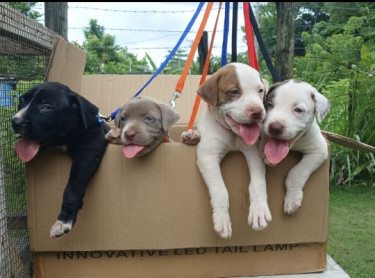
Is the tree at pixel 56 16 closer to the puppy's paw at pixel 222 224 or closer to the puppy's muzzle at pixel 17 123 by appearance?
the puppy's muzzle at pixel 17 123

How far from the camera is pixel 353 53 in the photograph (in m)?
7.66

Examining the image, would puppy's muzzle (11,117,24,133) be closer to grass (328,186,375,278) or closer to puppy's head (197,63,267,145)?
puppy's head (197,63,267,145)

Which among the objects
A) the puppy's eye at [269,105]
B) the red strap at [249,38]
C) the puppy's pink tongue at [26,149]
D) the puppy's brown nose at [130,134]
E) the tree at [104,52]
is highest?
the tree at [104,52]

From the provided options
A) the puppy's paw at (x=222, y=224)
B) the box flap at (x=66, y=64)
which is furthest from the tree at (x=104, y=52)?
the puppy's paw at (x=222, y=224)

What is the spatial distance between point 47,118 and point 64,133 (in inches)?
3.5

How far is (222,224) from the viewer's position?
64.6 inches

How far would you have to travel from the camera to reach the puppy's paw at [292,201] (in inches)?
68.3

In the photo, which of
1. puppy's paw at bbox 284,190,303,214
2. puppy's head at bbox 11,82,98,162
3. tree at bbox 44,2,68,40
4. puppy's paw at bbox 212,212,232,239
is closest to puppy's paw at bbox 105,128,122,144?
puppy's head at bbox 11,82,98,162

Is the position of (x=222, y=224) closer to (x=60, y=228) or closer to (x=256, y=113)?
(x=256, y=113)

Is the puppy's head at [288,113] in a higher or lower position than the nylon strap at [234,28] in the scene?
lower

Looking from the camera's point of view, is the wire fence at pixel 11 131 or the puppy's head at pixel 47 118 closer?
the puppy's head at pixel 47 118

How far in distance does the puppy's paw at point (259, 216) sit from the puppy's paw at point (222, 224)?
78 millimetres

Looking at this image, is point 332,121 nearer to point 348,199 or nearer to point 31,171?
point 348,199

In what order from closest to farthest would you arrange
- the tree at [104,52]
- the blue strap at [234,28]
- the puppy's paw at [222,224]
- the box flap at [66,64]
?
the puppy's paw at [222,224]
the box flap at [66,64]
the blue strap at [234,28]
the tree at [104,52]
